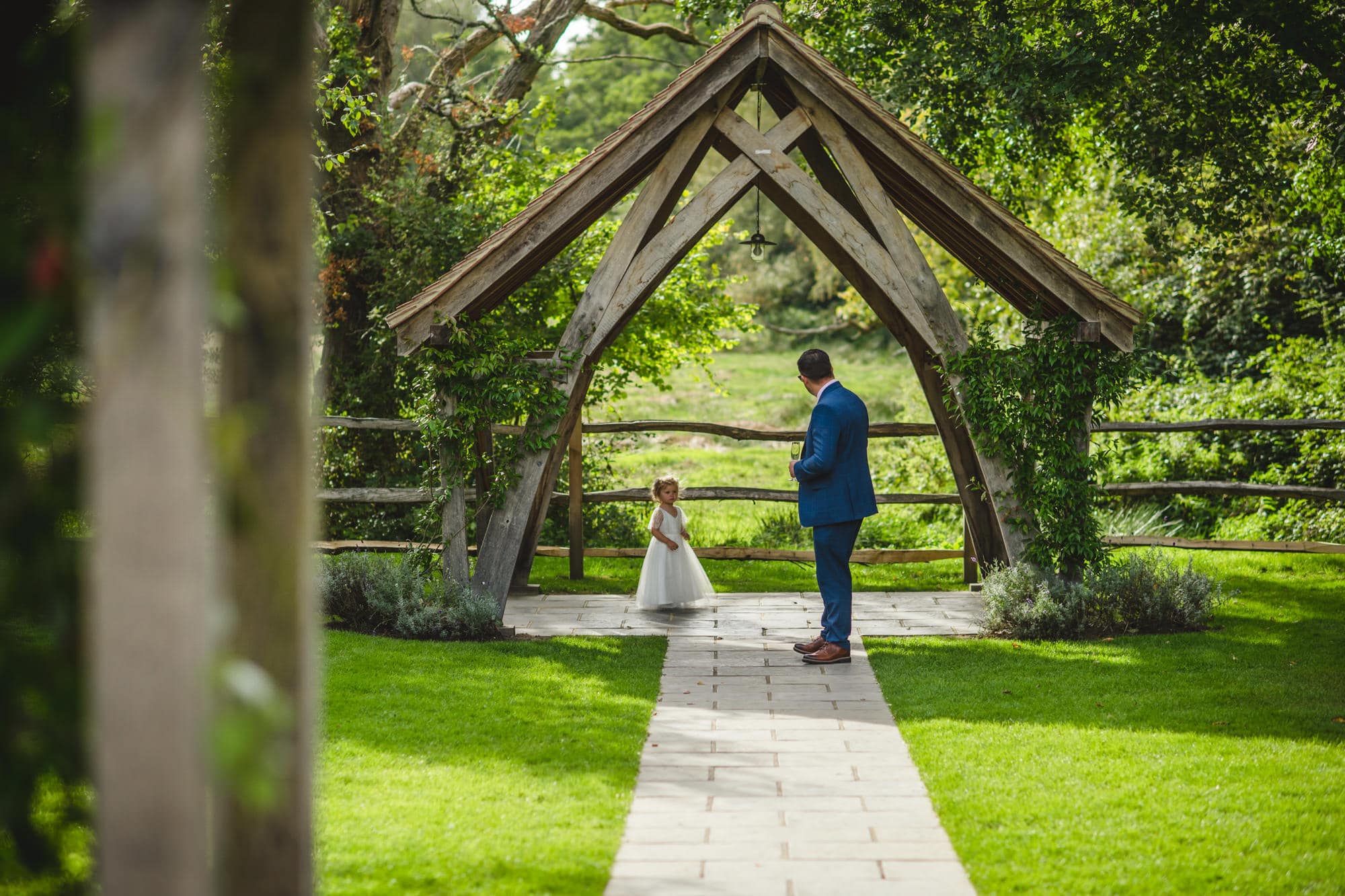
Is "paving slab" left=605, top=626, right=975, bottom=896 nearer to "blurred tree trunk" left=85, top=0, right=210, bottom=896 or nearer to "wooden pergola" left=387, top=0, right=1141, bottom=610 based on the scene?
"wooden pergola" left=387, top=0, right=1141, bottom=610

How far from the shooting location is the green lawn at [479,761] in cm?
409

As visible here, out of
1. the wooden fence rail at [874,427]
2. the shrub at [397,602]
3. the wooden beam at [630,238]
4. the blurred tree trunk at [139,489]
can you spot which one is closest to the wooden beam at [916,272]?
the wooden beam at [630,238]

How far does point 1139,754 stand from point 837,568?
2.28 metres

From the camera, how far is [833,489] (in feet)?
23.5

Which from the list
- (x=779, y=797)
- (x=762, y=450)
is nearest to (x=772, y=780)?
(x=779, y=797)

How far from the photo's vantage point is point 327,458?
476 inches

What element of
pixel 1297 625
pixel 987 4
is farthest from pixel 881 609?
pixel 987 4

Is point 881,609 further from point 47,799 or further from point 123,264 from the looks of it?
point 123,264

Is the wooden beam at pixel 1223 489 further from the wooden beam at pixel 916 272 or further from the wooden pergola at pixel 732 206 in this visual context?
the wooden pergola at pixel 732 206

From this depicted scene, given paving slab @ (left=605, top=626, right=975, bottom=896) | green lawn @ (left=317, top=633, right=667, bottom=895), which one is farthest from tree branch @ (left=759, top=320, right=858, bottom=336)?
paving slab @ (left=605, top=626, right=975, bottom=896)

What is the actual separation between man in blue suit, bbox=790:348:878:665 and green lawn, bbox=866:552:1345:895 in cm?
46

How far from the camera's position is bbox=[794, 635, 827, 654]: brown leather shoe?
24.1ft

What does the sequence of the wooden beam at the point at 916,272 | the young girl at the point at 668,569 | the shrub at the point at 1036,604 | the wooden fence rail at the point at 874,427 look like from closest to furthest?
the wooden beam at the point at 916,272 < the shrub at the point at 1036,604 < the young girl at the point at 668,569 < the wooden fence rail at the point at 874,427

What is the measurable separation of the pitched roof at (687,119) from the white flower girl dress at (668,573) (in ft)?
8.29
